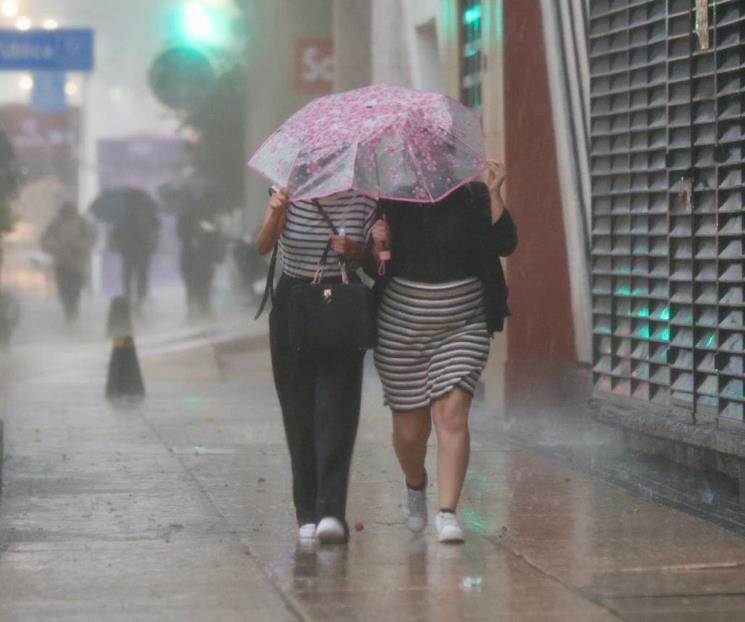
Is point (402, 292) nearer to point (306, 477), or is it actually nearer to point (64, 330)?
point (306, 477)

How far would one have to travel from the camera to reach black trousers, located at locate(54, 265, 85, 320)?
26766 millimetres

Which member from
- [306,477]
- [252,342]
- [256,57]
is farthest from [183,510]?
[256,57]

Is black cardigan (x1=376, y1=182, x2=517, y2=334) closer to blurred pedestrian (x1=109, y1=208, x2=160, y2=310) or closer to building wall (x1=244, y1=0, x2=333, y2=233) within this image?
building wall (x1=244, y1=0, x2=333, y2=233)

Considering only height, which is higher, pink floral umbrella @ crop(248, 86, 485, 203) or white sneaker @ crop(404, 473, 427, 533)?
pink floral umbrella @ crop(248, 86, 485, 203)

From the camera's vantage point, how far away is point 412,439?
788 centimetres

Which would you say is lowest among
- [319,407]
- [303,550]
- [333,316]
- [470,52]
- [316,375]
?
[303,550]

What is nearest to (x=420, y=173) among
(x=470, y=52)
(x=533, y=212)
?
(x=533, y=212)

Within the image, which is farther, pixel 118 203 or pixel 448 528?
pixel 118 203

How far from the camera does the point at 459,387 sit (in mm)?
7664

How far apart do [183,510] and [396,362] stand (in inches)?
62.2

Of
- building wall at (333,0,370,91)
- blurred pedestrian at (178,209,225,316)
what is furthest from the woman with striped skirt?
blurred pedestrian at (178,209,225,316)

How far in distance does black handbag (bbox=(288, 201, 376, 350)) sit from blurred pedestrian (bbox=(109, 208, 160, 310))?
2168 centimetres

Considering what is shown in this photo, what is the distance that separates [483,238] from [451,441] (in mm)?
861

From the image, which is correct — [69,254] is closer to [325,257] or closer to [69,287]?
[69,287]
